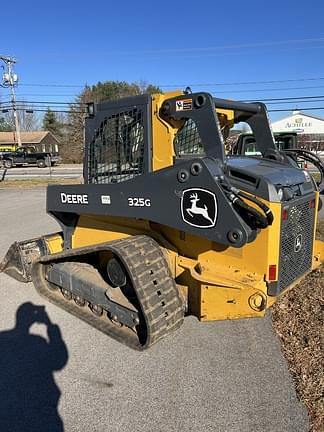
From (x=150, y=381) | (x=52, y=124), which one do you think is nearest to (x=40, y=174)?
(x=150, y=381)

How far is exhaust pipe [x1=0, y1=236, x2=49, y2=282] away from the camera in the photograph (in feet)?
16.3

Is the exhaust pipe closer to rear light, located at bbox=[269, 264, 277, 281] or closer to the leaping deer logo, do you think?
the leaping deer logo

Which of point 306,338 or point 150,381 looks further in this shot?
point 306,338

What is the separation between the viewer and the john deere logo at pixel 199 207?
2.86 metres

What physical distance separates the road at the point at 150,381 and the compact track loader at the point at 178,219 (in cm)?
27

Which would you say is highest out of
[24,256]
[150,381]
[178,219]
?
[178,219]

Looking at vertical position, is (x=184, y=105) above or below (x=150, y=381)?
above

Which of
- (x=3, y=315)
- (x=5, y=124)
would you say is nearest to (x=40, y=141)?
(x=5, y=124)

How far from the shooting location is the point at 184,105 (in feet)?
10.4

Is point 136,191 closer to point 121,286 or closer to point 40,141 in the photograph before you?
point 121,286

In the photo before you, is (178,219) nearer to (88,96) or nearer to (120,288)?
(120,288)

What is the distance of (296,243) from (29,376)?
2.51 m

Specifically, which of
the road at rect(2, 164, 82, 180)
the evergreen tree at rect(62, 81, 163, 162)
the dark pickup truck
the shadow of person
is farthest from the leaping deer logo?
the evergreen tree at rect(62, 81, 163, 162)

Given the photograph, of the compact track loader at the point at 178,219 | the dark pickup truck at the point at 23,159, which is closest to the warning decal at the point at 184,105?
the compact track loader at the point at 178,219
